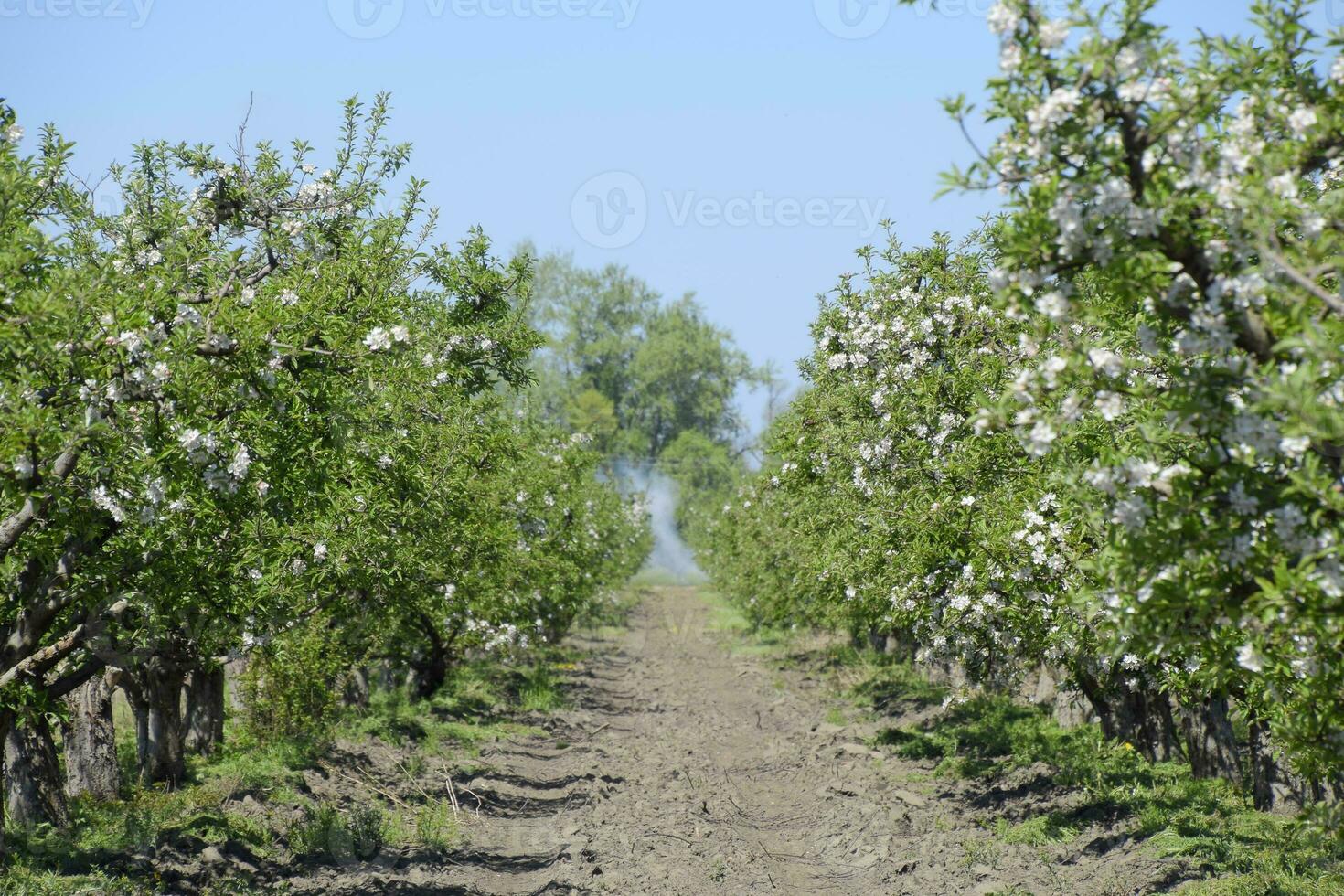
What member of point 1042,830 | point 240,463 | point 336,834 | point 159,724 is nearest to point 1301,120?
point 240,463

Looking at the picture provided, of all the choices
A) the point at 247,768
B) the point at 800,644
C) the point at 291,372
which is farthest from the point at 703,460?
the point at 291,372

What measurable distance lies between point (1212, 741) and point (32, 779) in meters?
12.3

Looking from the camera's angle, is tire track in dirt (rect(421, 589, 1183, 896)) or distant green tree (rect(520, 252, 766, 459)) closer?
tire track in dirt (rect(421, 589, 1183, 896))

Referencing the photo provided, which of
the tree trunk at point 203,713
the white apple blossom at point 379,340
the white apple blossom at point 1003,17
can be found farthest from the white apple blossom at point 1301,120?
the tree trunk at point 203,713

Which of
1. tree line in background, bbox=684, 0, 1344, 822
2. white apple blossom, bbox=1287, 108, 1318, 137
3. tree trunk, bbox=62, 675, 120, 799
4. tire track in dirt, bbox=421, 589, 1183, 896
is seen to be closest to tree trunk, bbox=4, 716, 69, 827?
tree trunk, bbox=62, 675, 120, 799

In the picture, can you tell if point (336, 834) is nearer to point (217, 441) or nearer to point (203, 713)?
point (203, 713)

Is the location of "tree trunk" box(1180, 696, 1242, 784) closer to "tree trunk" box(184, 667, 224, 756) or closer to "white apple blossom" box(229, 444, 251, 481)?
"white apple blossom" box(229, 444, 251, 481)

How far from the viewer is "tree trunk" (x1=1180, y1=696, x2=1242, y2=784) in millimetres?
12914

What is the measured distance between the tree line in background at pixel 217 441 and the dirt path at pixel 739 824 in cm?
312

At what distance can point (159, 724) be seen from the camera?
Result: 1381 cm

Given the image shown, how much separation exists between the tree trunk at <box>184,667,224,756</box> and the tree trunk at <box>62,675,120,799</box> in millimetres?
2588

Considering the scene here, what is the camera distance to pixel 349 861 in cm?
1224

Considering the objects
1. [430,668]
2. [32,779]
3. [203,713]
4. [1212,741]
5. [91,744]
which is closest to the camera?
[32,779]

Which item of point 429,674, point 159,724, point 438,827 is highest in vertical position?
point 159,724
